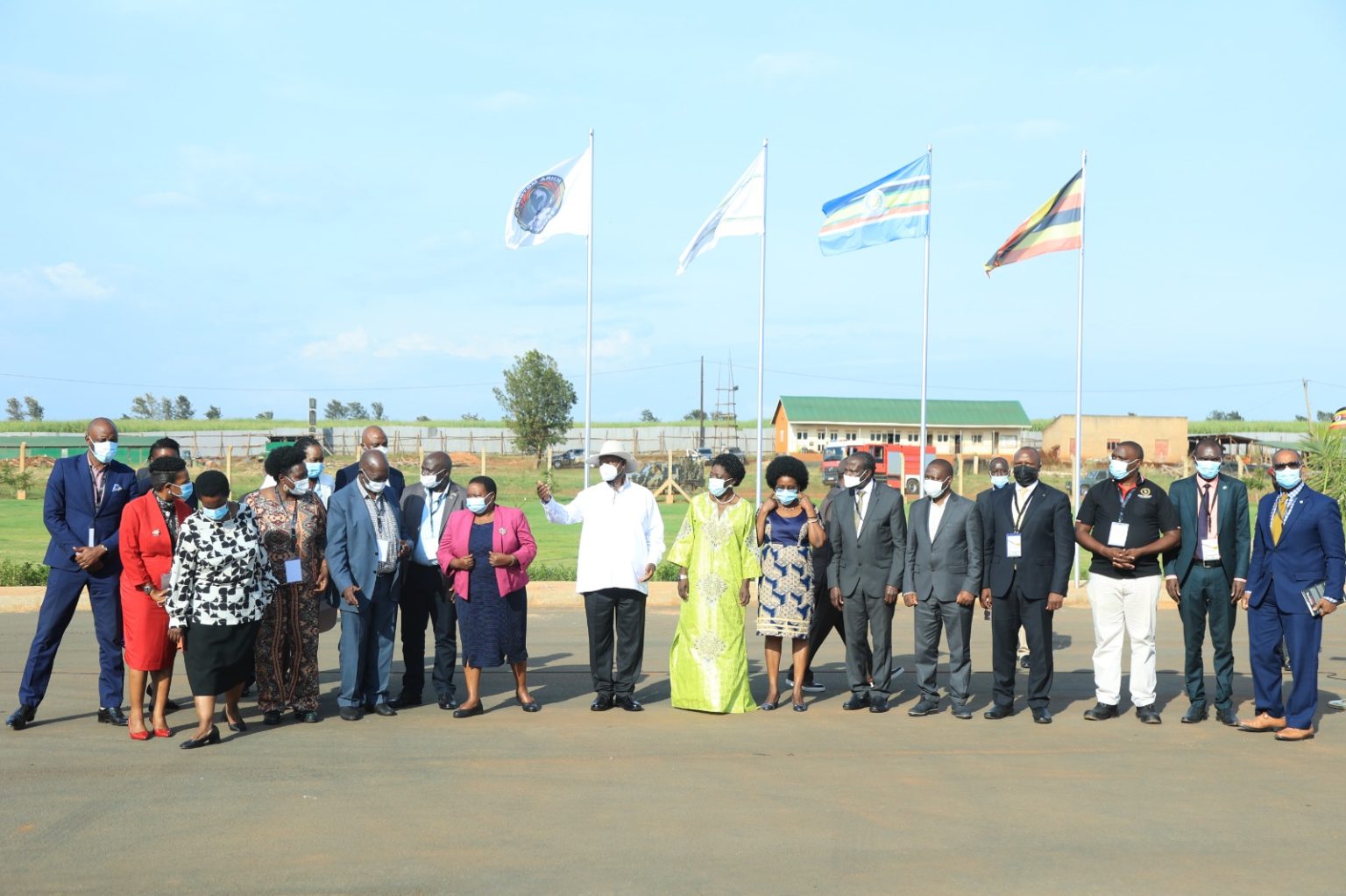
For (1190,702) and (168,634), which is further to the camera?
(1190,702)

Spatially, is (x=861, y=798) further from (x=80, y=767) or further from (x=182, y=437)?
(x=182, y=437)

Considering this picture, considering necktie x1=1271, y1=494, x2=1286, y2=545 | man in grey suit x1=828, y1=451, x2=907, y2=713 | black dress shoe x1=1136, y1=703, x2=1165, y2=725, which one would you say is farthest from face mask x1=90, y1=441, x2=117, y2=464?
necktie x1=1271, y1=494, x2=1286, y2=545

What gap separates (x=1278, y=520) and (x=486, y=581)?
567cm

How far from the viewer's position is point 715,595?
904cm

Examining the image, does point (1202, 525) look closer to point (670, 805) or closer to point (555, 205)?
point (670, 805)

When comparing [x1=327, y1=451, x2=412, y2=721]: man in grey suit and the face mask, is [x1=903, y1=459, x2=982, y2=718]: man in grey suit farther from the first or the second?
the face mask

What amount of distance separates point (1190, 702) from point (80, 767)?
743 cm

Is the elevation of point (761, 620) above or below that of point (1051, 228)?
below

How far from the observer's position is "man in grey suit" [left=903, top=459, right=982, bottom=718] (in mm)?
8734

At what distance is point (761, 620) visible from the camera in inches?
360

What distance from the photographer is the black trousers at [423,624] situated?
8.92m

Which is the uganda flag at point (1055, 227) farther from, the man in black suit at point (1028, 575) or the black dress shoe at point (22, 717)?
the black dress shoe at point (22, 717)

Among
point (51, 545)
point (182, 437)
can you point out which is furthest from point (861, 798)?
point (182, 437)

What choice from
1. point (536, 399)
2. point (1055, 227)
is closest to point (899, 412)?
point (536, 399)
